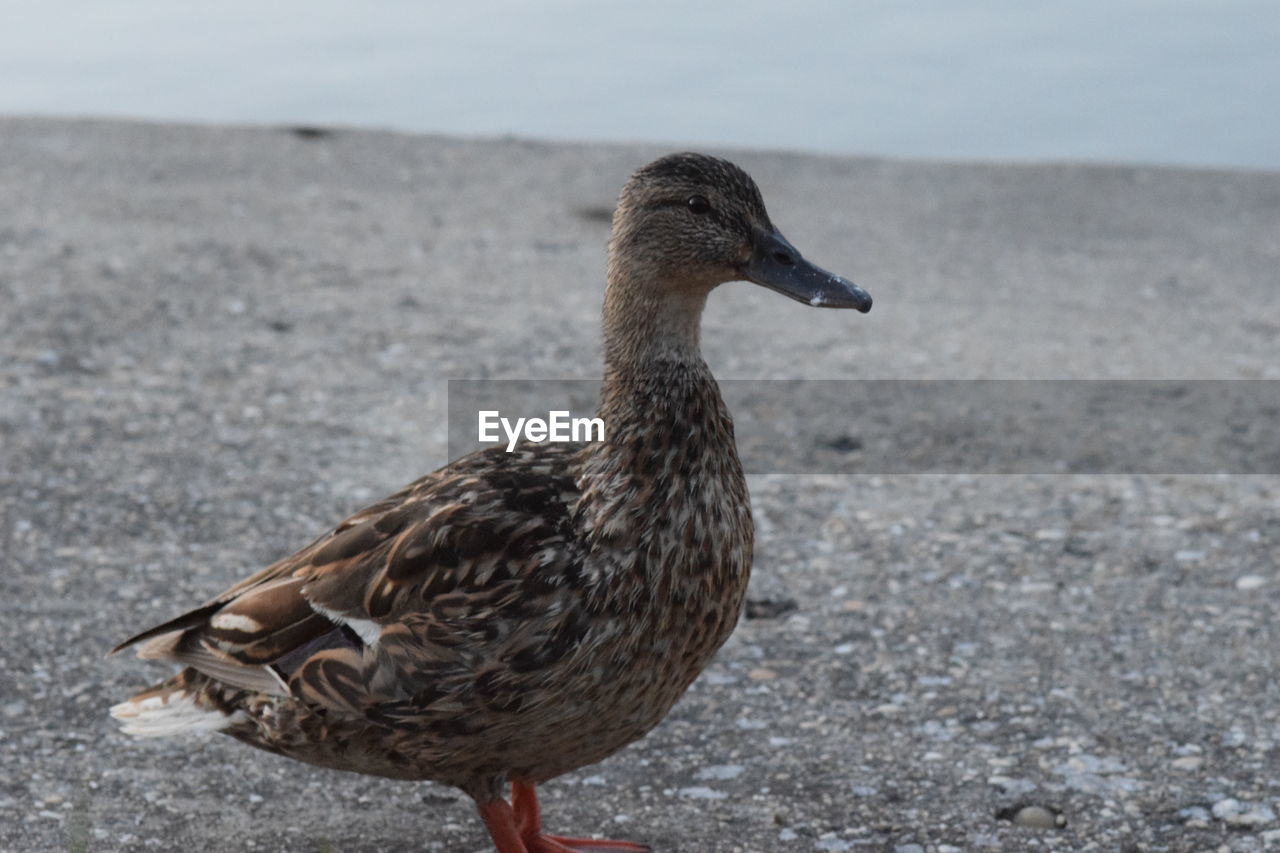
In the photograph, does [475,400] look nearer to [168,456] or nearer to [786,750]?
[168,456]

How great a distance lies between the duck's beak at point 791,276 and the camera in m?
3.87

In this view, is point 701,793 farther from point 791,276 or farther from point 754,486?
point 754,486

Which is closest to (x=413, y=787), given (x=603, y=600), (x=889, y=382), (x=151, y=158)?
(x=603, y=600)

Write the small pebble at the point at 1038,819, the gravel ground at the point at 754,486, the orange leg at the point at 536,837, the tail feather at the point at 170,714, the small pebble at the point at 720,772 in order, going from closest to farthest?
the tail feather at the point at 170,714 < the orange leg at the point at 536,837 < the small pebble at the point at 1038,819 < the gravel ground at the point at 754,486 < the small pebble at the point at 720,772

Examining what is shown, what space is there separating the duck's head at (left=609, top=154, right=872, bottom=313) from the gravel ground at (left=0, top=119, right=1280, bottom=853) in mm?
1477

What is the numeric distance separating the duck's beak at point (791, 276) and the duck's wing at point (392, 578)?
0.70 metres

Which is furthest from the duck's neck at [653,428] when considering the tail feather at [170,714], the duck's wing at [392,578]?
the tail feather at [170,714]

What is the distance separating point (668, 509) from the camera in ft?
11.9

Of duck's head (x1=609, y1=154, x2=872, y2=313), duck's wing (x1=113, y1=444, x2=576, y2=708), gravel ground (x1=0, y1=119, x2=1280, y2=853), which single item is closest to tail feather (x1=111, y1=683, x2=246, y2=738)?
duck's wing (x1=113, y1=444, x2=576, y2=708)

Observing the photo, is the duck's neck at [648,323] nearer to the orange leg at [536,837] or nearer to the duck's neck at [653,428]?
the duck's neck at [653,428]

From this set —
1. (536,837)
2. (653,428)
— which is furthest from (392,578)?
(536,837)

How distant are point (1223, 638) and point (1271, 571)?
0.64 meters

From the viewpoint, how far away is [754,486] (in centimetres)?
654

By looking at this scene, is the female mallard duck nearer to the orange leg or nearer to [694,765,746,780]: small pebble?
the orange leg
